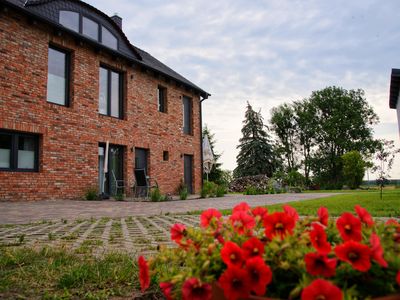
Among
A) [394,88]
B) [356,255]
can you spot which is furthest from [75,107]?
[394,88]

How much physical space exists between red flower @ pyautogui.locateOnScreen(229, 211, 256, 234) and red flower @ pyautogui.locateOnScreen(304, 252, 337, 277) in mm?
264

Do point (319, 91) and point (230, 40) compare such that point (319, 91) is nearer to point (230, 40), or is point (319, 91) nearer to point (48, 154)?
point (230, 40)

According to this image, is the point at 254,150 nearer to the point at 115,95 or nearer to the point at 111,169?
the point at 115,95

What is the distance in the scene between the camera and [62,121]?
35.0 ft

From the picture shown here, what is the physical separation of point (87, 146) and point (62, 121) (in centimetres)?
115

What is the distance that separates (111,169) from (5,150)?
13.2 ft

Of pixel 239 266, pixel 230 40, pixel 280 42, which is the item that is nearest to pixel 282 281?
pixel 239 266

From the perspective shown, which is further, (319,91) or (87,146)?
(319,91)

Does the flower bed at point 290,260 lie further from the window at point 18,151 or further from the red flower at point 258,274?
the window at point 18,151

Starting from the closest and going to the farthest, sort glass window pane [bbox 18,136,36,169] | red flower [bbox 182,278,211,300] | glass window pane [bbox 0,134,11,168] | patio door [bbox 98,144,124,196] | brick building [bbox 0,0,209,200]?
red flower [bbox 182,278,211,300], glass window pane [bbox 0,134,11,168], brick building [bbox 0,0,209,200], glass window pane [bbox 18,136,36,169], patio door [bbox 98,144,124,196]

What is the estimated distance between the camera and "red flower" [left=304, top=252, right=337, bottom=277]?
85cm

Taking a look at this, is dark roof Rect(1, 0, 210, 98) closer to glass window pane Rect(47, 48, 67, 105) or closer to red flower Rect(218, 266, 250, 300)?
glass window pane Rect(47, 48, 67, 105)

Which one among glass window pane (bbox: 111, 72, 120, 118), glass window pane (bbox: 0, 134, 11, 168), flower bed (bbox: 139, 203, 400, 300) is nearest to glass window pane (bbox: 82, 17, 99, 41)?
glass window pane (bbox: 111, 72, 120, 118)

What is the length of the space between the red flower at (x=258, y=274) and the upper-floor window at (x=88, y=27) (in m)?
12.4
